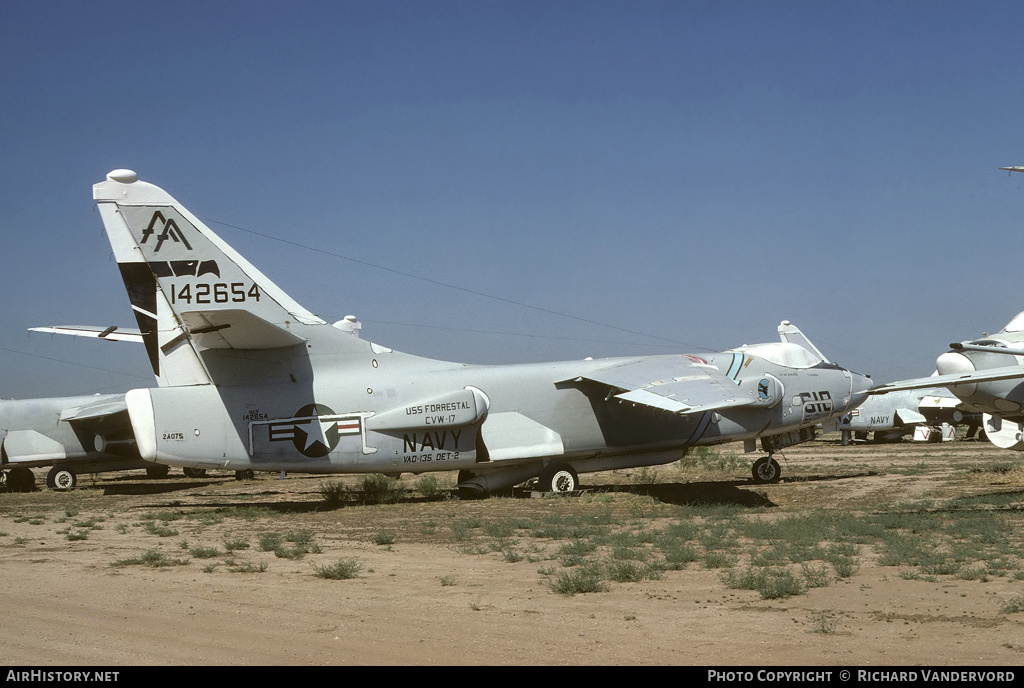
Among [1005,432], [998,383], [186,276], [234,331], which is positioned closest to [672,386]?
[998,383]

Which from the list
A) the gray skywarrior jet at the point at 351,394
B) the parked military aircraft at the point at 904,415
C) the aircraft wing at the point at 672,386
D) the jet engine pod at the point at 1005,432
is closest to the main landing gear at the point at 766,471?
the gray skywarrior jet at the point at 351,394

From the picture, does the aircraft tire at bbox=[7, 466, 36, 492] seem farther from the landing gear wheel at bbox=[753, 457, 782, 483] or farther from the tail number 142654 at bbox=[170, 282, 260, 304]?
the landing gear wheel at bbox=[753, 457, 782, 483]

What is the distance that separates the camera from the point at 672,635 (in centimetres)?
782

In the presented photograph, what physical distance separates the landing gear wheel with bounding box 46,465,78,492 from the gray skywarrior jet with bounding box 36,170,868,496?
10441 millimetres

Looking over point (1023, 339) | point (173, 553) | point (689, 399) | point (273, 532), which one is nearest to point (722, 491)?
point (689, 399)

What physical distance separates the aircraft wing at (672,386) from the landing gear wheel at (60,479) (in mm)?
17377

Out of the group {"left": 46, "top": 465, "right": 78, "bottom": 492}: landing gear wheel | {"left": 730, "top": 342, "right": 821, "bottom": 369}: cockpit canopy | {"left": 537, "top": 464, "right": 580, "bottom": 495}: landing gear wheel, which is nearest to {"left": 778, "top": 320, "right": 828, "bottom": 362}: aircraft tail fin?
{"left": 730, "top": 342, "right": 821, "bottom": 369}: cockpit canopy

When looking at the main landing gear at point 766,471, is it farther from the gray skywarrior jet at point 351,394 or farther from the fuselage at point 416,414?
the gray skywarrior jet at point 351,394

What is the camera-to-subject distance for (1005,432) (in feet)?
69.6

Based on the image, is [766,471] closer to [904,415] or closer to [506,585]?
[506,585]

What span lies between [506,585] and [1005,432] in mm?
15719

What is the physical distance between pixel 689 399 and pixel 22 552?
1175 cm
